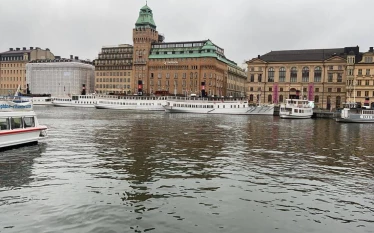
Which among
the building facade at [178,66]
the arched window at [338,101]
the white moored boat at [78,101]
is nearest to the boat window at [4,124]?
the white moored boat at [78,101]

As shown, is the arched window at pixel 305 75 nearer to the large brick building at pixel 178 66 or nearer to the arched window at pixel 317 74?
the arched window at pixel 317 74

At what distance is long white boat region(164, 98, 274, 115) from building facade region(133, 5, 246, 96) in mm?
57075

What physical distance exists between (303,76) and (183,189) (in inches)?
5243

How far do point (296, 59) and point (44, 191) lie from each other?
138 metres

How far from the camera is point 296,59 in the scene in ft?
479

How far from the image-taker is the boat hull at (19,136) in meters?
33.0

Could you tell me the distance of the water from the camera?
53.7 ft

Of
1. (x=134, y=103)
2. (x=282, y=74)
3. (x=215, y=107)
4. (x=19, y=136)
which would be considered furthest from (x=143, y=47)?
(x=19, y=136)

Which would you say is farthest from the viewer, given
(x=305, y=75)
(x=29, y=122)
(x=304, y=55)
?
(x=304, y=55)

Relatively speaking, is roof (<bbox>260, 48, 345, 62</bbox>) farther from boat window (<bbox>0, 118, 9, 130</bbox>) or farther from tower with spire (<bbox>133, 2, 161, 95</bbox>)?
boat window (<bbox>0, 118, 9, 130</bbox>)

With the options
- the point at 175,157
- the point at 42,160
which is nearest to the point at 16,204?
the point at 42,160

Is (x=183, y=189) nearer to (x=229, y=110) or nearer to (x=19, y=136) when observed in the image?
(x=19, y=136)

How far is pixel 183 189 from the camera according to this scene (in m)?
21.5

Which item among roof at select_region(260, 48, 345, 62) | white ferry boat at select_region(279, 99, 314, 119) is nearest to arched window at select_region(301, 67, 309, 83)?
roof at select_region(260, 48, 345, 62)
